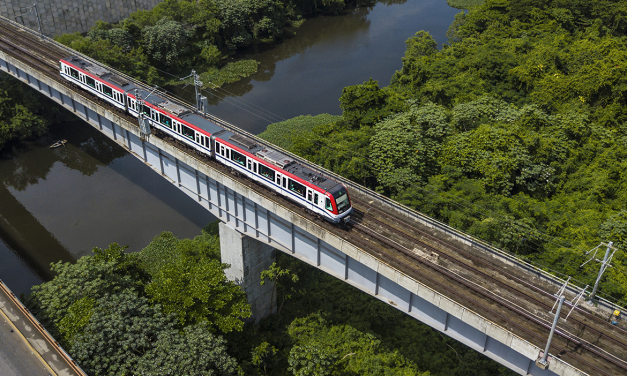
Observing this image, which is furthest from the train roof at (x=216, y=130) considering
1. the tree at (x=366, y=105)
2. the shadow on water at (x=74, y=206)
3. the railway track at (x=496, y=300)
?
the tree at (x=366, y=105)

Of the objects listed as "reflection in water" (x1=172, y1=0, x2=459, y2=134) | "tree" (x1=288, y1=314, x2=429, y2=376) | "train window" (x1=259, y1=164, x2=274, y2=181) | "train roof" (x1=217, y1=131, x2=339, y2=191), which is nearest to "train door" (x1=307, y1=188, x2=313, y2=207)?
"train roof" (x1=217, y1=131, x2=339, y2=191)

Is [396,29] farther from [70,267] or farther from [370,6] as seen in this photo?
[70,267]

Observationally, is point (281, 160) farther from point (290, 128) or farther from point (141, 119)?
point (290, 128)

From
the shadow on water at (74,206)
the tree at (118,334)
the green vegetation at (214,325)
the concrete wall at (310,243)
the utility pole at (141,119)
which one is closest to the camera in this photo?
the concrete wall at (310,243)

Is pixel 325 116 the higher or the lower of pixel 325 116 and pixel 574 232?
the lower

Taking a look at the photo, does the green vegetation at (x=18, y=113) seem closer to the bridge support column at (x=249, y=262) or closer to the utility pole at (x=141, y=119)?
the utility pole at (x=141, y=119)

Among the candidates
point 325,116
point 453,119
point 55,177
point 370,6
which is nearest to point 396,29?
point 370,6

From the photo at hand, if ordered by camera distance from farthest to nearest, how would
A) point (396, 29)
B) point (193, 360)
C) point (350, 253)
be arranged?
point (396, 29) → point (350, 253) → point (193, 360)
